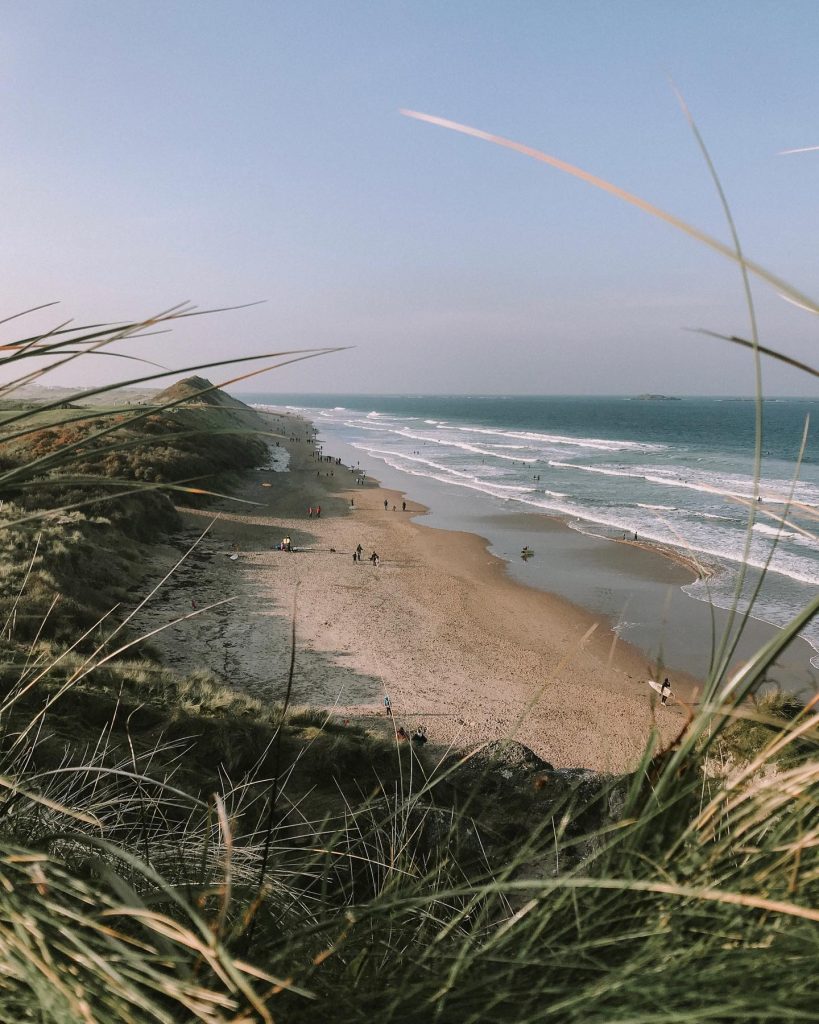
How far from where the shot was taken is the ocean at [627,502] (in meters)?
16.5

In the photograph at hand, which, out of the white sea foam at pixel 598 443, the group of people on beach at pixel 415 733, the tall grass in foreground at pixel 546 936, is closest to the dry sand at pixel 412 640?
the group of people on beach at pixel 415 733

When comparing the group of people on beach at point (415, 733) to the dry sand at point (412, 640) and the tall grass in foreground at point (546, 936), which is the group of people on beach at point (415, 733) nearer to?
the dry sand at point (412, 640)

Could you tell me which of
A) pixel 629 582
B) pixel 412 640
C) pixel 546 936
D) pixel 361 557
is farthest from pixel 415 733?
pixel 361 557

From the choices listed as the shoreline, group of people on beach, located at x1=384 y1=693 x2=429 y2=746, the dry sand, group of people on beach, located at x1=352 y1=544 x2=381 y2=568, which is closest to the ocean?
the shoreline

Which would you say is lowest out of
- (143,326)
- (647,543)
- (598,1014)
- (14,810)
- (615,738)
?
(615,738)

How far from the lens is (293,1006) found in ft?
2.72

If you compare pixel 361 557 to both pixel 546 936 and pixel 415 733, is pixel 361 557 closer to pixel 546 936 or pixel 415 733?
pixel 415 733

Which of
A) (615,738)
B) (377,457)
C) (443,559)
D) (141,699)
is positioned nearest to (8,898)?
(141,699)

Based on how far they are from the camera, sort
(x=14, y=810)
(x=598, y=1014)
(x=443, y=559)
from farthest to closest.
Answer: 1. (x=443, y=559)
2. (x=14, y=810)
3. (x=598, y=1014)

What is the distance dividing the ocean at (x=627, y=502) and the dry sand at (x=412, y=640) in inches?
74.6

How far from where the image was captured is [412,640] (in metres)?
16.5

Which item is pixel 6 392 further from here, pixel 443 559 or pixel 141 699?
pixel 443 559

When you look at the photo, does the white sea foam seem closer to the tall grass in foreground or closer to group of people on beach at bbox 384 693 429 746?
group of people on beach at bbox 384 693 429 746

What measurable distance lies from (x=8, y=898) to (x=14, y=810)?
0.81m
